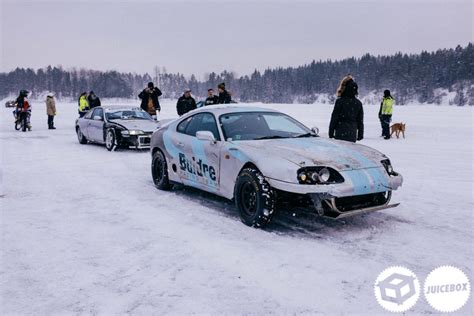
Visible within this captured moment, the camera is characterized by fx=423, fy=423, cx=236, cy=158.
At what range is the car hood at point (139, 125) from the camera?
12375 mm

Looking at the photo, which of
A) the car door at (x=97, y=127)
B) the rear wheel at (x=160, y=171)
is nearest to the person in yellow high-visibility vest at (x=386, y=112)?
the car door at (x=97, y=127)

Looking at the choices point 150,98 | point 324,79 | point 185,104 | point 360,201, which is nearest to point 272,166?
point 360,201

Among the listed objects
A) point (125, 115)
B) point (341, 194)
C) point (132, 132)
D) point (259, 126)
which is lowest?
point (341, 194)

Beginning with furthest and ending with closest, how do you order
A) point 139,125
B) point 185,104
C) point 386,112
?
point 386,112, point 185,104, point 139,125

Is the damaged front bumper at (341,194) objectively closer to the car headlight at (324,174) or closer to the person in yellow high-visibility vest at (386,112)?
the car headlight at (324,174)

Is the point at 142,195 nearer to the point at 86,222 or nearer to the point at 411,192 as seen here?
the point at 86,222

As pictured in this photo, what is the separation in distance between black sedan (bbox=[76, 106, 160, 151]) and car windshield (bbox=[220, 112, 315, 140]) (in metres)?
6.69

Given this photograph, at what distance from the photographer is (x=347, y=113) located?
24.0 feet

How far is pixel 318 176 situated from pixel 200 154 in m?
2.01

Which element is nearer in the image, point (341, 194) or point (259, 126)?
point (341, 194)

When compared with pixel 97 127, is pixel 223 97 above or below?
above

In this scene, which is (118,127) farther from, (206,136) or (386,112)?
(386,112)

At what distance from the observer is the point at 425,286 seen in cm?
344

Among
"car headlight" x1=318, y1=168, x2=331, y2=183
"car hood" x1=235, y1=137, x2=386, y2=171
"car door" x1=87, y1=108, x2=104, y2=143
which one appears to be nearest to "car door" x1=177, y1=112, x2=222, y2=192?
"car hood" x1=235, y1=137, x2=386, y2=171
